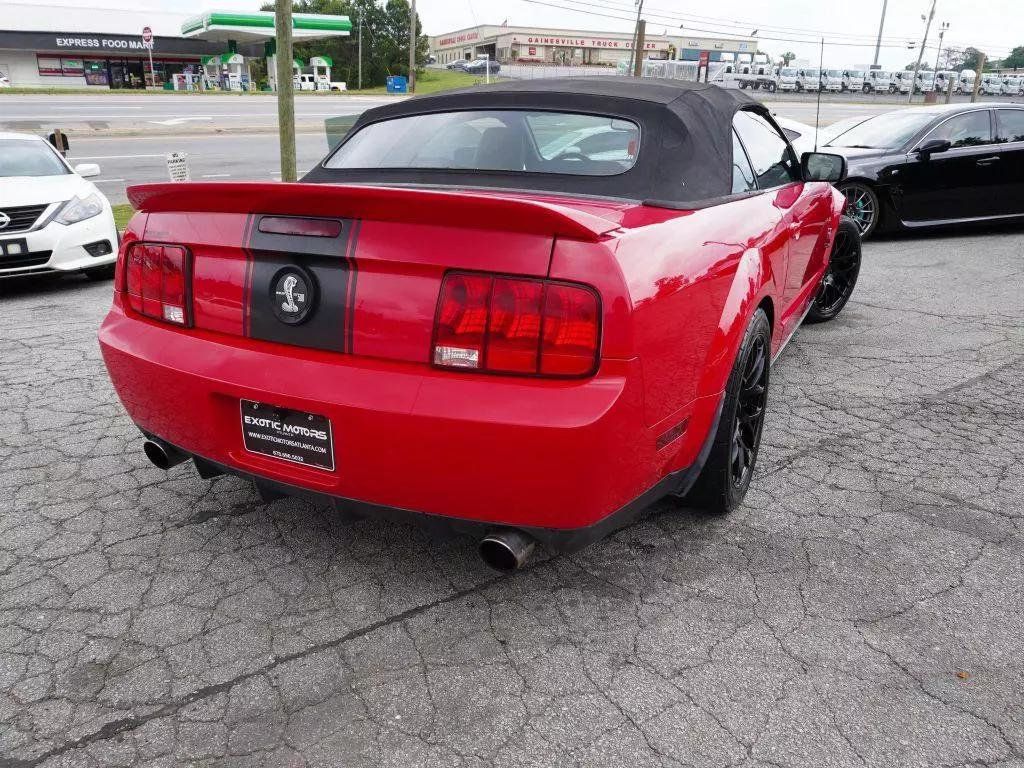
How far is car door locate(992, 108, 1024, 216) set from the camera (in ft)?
28.8

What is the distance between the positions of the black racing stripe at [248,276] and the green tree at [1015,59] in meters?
151

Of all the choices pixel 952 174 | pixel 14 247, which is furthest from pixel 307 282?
pixel 952 174

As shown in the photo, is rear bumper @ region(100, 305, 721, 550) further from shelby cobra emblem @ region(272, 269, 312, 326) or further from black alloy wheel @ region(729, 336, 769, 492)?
black alloy wheel @ region(729, 336, 769, 492)

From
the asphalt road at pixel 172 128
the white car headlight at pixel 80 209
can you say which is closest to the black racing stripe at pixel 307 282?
the white car headlight at pixel 80 209

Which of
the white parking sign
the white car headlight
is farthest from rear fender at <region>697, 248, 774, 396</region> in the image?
the white parking sign

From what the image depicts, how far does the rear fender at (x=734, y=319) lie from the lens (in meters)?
2.43

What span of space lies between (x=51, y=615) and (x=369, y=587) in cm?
91

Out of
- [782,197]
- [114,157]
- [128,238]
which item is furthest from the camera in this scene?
[114,157]

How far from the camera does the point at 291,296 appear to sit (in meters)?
2.16

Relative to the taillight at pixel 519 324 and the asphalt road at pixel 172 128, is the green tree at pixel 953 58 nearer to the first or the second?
the asphalt road at pixel 172 128

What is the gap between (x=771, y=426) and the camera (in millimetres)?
3816

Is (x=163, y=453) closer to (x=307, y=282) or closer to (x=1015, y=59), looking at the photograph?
(x=307, y=282)

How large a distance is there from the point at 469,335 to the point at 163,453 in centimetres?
124

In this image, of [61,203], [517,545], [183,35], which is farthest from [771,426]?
[183,35]
